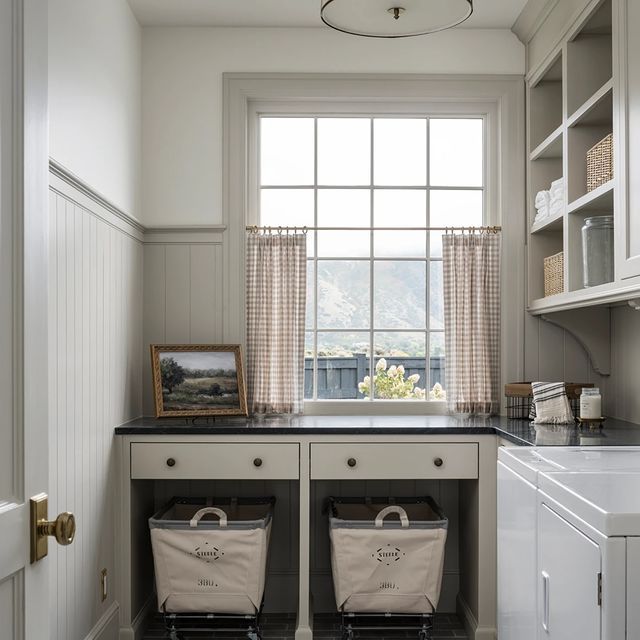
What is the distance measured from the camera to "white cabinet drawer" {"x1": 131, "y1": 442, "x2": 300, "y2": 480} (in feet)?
9.87

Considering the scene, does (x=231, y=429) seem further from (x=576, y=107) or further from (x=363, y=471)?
(x=576, y=107)

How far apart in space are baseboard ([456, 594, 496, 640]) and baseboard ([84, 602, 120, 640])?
146cm

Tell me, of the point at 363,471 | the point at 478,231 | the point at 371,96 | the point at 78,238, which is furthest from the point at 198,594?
the point at 371,96

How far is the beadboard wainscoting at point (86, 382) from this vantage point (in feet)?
7.56

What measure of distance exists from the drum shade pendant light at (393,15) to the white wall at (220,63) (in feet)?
3.29

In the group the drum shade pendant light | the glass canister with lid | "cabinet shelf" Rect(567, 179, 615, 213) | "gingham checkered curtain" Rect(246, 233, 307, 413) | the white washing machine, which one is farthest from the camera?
"gingham checkered curtain" Rect(246, 233, 307, 413)

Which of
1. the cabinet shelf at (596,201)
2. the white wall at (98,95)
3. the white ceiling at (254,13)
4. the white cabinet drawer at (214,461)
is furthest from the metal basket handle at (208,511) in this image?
the white ceiling at (254,13)

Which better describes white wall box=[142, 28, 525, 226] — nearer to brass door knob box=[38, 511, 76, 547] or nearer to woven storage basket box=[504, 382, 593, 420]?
woven storage basket box=[504, 382, 593, 420]

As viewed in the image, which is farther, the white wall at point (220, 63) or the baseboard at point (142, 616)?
the white wall at point (220, 63)

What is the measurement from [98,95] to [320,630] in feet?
7.80

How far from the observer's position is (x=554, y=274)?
3.17m

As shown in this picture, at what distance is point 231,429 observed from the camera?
3.00 m

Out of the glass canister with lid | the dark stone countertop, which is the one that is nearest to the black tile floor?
the dark stone countertop

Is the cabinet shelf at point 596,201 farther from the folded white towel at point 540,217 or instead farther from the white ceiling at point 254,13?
the white ceiling at point 254,13
